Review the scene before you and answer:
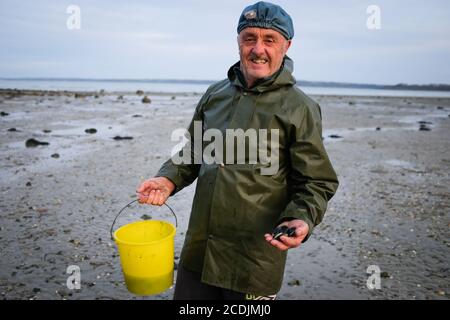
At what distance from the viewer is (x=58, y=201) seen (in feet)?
23.3

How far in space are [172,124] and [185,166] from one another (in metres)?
17.4

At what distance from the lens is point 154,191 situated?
2967 millimetres

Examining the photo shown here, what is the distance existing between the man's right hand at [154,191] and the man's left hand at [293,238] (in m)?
1.08

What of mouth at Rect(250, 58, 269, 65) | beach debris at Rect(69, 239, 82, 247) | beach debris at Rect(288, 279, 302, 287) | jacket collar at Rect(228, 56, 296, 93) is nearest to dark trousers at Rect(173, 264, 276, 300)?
jacket collar at Rect(228, 56, 296, 93)

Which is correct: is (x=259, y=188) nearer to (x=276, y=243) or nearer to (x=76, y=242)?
(x=276, y=243)

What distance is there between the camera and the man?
2.47 metres

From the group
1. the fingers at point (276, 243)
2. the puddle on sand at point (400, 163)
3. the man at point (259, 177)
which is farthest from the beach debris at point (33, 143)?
A: the fingers at point (276, 243)

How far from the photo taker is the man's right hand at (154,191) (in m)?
2.94

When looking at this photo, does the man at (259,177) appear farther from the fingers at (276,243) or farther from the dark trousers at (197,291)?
the fingers at (276,243)

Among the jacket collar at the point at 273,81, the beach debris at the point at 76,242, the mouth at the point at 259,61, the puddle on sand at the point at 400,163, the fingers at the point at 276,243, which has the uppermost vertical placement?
the mouth at the point at 259,61

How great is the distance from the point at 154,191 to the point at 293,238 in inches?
51.0

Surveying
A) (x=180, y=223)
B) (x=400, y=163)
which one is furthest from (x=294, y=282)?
(x=400, y=163)
